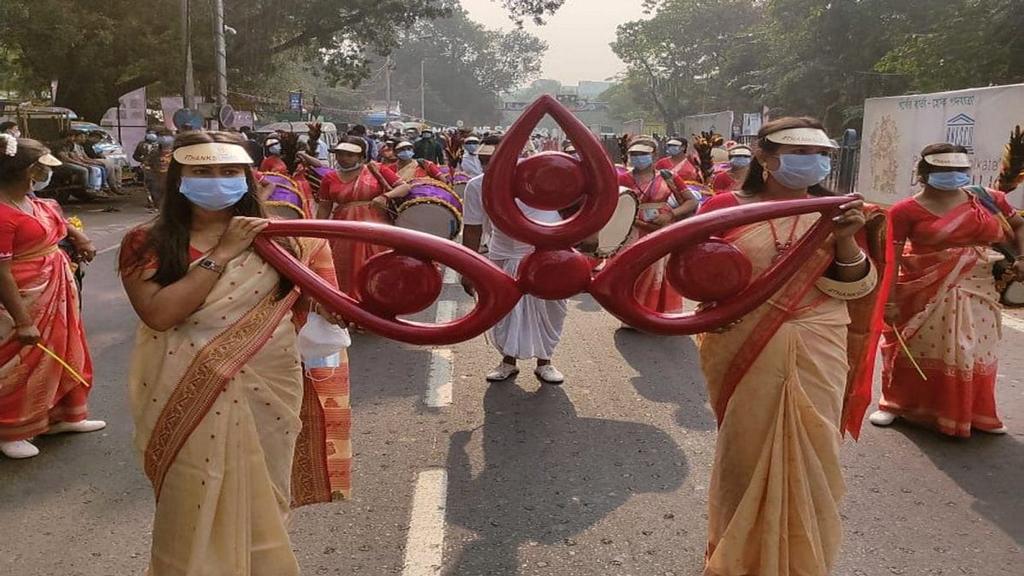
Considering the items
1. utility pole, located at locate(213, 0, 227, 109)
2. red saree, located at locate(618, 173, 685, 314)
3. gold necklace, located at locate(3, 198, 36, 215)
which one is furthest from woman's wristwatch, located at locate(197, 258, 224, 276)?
utility pole, located at locate(213, 0, 227, 109)

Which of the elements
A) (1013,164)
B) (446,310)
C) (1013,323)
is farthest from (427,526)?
(1013,323)

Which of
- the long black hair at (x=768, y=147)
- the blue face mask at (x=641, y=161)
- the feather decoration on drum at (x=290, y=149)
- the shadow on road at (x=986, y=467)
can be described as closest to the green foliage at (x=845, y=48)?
the blue face mask at (x=641, y=161)

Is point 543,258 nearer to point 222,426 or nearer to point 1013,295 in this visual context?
point 222,426

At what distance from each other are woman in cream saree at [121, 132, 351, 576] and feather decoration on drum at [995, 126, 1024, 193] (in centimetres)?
447

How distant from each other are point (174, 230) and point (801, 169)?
202 centimetres

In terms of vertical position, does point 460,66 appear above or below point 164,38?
above

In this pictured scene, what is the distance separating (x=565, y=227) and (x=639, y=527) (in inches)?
73.5

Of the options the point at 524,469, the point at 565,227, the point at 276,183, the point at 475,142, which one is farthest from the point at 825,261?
the point at 475,142

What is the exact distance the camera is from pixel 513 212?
238cm

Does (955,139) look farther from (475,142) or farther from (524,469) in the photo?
(524,469)

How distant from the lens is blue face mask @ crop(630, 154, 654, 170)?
766 centimetres

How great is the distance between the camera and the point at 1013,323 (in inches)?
316

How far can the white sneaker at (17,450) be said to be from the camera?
464 centimetres

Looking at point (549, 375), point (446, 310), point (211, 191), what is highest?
point (211, 191)
